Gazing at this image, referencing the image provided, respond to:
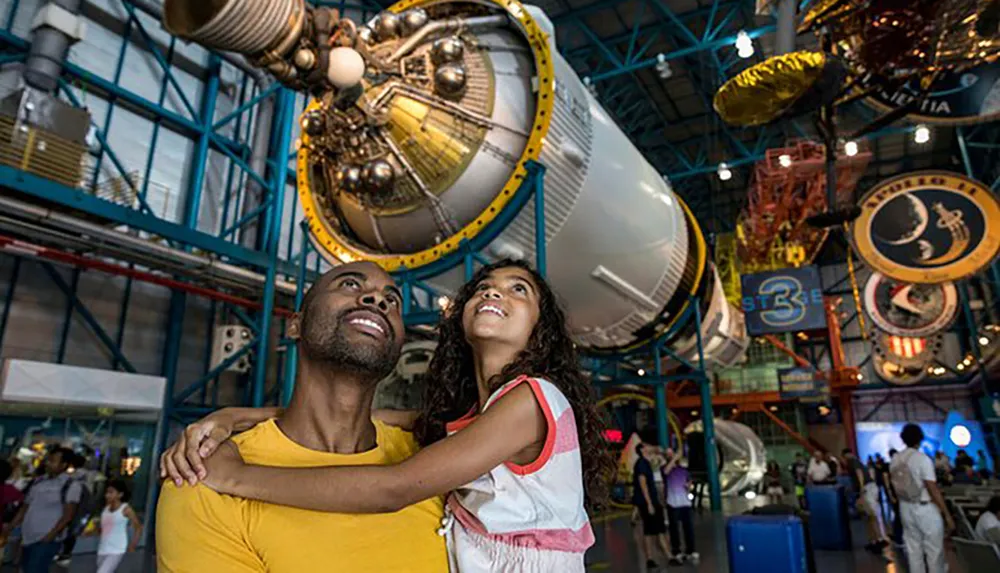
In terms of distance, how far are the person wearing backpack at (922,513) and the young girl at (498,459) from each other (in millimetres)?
4760

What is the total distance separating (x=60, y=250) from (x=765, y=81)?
10372 millimetres

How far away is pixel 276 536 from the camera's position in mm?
1252

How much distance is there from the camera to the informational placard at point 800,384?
19.6 metres

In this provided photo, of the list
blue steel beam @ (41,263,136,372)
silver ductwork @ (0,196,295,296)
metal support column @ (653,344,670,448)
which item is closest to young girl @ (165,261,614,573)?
metal support column @ (653,344,670,448)

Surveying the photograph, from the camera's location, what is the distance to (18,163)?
8.79m

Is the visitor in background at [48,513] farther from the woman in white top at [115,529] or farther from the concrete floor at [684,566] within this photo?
the concrete floor at [684,566]

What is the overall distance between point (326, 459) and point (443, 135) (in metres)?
3.86

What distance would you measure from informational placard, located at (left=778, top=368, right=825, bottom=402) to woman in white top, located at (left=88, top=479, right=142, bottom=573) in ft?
60.7

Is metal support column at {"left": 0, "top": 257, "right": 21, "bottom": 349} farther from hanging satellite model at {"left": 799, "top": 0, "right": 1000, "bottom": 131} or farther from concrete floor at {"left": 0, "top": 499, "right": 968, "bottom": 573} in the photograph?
hanging satellite model at {"left": 799, "top": 0, "right": 1000, "bottom": 131}

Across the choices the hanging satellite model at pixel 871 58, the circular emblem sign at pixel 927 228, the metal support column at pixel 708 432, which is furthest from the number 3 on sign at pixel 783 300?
the hanging satellite model at pixel 871 58

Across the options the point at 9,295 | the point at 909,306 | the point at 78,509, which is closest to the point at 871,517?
the point at 78,509

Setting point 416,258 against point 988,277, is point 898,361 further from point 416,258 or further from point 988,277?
point 416,258

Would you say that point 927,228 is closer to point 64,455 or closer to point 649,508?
point 649,508

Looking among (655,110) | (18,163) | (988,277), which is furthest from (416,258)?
(988,277)
